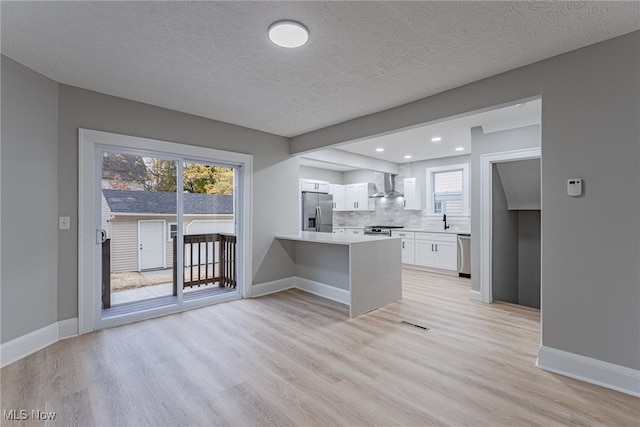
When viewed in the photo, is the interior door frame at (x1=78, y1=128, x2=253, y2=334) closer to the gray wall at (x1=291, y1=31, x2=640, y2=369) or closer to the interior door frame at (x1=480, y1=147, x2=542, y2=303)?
the gray wall at (x1=291, y1=31, x2=640, y2=369)

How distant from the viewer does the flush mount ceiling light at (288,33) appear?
1.91 metres

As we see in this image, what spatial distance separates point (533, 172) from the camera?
4137mm

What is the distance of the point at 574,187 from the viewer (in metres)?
2.21

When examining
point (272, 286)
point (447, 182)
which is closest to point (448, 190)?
point (447, 182)

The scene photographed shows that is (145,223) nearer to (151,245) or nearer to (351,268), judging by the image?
(151,245)

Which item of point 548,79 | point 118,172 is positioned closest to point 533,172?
point 548,79

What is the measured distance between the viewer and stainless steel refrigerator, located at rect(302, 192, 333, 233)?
6730mm

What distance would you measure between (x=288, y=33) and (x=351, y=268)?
2.47 m

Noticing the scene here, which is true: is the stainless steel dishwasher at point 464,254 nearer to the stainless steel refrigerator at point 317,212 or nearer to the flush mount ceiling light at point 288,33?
the stainless steel refrigerator at point 317,212

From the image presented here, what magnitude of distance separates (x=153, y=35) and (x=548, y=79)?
3.00 m

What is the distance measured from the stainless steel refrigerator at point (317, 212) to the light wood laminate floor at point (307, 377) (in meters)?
3.48

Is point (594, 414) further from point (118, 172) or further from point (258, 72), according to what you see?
point (118, 172)

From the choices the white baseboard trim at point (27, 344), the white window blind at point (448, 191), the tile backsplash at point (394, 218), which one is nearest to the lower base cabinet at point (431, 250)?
the tile backsplash at point (394, 218)

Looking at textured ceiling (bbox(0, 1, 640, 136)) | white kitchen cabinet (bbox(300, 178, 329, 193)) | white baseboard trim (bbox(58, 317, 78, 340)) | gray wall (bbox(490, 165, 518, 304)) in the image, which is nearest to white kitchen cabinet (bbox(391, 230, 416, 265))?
gray wall (bbox(490, 165, 518, 304))
